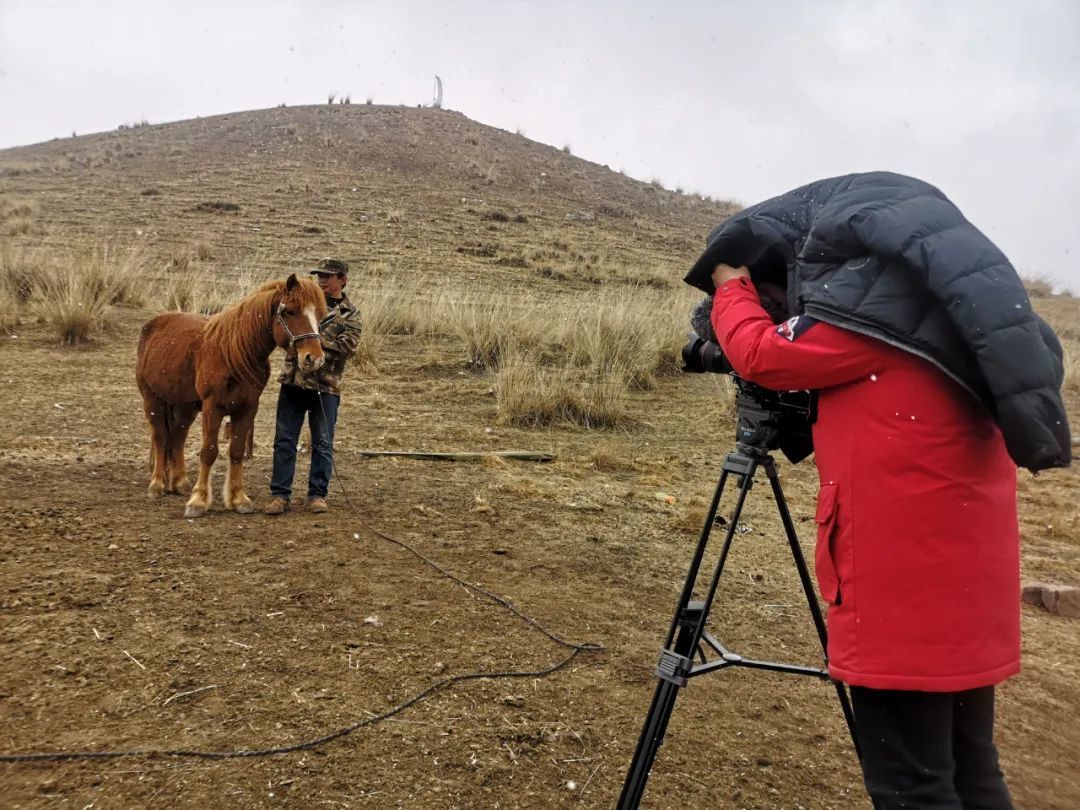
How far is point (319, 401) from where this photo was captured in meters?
5.36

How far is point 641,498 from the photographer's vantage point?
6324 mm

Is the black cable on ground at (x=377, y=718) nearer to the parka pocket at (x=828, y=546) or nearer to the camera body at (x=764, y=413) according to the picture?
the camera body at (x=764, y=413)

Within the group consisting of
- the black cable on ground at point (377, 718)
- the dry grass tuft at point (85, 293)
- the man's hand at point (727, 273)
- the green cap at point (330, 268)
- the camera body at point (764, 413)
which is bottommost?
the black cable on ground at point (377, 718)

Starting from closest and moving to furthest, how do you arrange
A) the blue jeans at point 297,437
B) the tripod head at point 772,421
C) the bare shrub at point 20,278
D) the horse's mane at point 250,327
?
the tripod head at point 772,421, the horse's mane at point 250,327, the blue jeans at point 297,437, the bare shrub at point 20,278

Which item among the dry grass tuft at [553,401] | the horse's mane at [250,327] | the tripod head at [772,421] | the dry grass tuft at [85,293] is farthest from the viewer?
the dry grass tuft at [85,293]

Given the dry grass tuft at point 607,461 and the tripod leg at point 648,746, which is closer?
the tripod leg at point 648,746

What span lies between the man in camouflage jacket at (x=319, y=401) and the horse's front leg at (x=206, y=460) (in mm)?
388

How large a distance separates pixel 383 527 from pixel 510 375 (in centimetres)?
402

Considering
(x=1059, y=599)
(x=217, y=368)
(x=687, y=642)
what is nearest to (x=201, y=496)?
(x=217, y=368)

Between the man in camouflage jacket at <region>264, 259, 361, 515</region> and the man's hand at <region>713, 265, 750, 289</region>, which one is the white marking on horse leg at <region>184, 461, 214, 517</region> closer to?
the man in camouflage jacket at <region>264, 259, 361, 515</region>

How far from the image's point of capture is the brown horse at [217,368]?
4.77m

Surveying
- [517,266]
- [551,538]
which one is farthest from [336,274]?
[517,266]

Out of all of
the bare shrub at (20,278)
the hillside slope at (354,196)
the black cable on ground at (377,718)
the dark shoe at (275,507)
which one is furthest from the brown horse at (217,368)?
the hillside slope at (354,196)

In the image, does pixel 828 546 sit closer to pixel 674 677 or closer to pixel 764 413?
pixel 764 413
